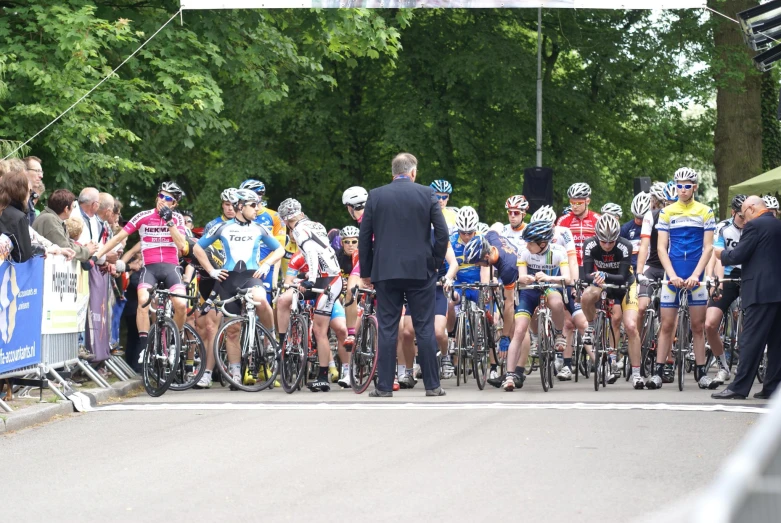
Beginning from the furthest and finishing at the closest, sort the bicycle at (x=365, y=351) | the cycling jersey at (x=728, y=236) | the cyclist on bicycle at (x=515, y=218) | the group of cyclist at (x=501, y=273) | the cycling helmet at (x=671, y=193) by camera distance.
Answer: the cycling jersey at (x=728, y=236), the cyclist on bicycle at (x=515, y=218), the cycling helmet at (x=671, y=193), the group of cyclist at (x=501, y=273), the bicycle at (x=365, y=351)

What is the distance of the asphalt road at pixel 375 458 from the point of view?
5809 mm

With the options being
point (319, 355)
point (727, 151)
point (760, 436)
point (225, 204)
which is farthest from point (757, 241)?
point (727, 151)

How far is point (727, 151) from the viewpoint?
27.3 m

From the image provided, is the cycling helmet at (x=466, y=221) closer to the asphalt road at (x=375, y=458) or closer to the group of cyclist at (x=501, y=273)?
the group of cyclist at (x=501, y=273)

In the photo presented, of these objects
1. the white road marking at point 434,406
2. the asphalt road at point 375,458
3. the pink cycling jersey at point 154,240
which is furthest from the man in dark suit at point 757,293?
the pink cycling jersey at point 154,240

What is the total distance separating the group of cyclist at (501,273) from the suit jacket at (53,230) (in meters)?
0.68

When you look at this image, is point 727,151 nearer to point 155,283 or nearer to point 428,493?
point 155,283

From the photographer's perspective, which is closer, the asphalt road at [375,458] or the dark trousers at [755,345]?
the asphalt road at [375,458]

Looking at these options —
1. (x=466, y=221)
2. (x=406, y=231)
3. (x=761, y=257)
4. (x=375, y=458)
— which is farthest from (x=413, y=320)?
(x=375, y=458)

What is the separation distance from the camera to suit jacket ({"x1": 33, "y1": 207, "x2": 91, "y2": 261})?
12.4 metres

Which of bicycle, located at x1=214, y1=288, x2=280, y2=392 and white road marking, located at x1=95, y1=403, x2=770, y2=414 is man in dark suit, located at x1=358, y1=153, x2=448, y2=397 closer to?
white road marking, located at x1=95, y1=403, x2=770, y2=414

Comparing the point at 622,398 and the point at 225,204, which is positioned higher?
the point at 225,204

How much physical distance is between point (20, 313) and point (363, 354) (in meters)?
3.49

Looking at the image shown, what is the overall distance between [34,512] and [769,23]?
9338 millimetres
